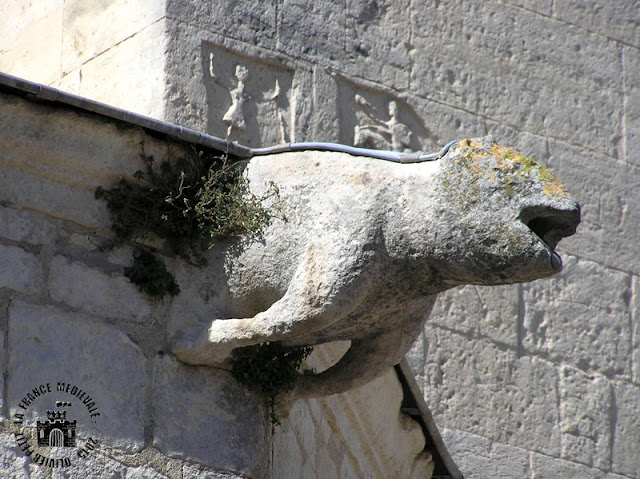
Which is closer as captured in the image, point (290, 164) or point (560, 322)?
point (290, 164)

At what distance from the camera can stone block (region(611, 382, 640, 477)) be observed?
7129mm

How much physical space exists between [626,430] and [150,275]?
3464mm

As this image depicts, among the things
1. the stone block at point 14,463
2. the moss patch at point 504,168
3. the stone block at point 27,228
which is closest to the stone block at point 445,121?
the moss patch at point 504,168

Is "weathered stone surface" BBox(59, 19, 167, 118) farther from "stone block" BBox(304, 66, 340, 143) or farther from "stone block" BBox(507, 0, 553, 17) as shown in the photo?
"stone block" BBox(507, 0, 553, 17)

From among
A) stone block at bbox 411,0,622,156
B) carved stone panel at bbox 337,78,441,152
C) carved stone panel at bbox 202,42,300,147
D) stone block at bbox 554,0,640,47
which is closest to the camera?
carved stone panel at bbox 202,42,300,147

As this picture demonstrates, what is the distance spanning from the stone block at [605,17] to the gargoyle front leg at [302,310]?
3563mm

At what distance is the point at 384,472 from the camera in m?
5.65

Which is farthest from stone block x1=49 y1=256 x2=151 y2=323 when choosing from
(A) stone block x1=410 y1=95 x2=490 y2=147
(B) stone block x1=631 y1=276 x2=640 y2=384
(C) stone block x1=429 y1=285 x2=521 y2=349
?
(B) stone block x1=631 y1=276 x2=640 y2=384

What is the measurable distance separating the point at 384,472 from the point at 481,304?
1423 mm

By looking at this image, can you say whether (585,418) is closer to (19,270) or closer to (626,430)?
(626,430)

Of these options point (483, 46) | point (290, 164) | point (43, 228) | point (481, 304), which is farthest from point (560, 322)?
point (43, 228)

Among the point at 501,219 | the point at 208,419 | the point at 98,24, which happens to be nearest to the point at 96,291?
the point at 208,419

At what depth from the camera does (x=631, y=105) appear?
7.59m

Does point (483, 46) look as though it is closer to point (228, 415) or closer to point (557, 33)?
point (557, 33)
